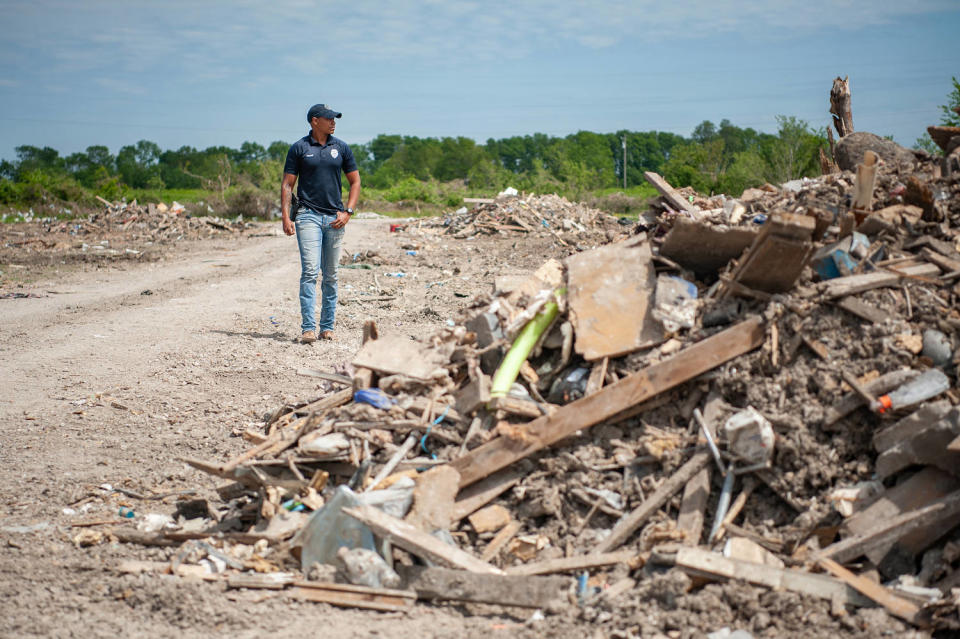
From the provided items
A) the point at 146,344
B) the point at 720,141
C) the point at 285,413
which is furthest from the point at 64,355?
the point at 720,141

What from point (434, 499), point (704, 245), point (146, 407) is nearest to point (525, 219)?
point (146, 407)

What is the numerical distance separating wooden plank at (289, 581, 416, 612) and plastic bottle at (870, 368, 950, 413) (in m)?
2.50

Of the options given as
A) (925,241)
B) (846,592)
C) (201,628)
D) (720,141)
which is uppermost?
(720,141)

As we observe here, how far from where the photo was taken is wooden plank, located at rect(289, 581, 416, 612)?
3.52m

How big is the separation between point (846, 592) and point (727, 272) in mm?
2007

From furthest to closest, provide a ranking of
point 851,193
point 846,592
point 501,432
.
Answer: point 851,193, point 501,432, point 846,592

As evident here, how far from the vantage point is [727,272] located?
457 centimetres

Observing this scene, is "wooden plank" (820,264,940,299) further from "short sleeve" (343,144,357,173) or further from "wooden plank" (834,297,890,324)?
"short sleeve" (343,144,357,173)

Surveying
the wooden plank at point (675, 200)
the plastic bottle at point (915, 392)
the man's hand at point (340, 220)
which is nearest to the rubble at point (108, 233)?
the man's hand at point (340, 220)

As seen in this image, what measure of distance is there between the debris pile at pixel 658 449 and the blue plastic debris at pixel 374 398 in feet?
0.06

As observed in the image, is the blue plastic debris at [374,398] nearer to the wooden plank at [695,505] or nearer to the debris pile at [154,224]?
the wooden plank at [695,505]

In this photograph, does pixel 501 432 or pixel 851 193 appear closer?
pixel 501 432

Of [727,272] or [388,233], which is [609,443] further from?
[388,233]

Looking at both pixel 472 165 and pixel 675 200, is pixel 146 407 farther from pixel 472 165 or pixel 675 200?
pixel 472 165
